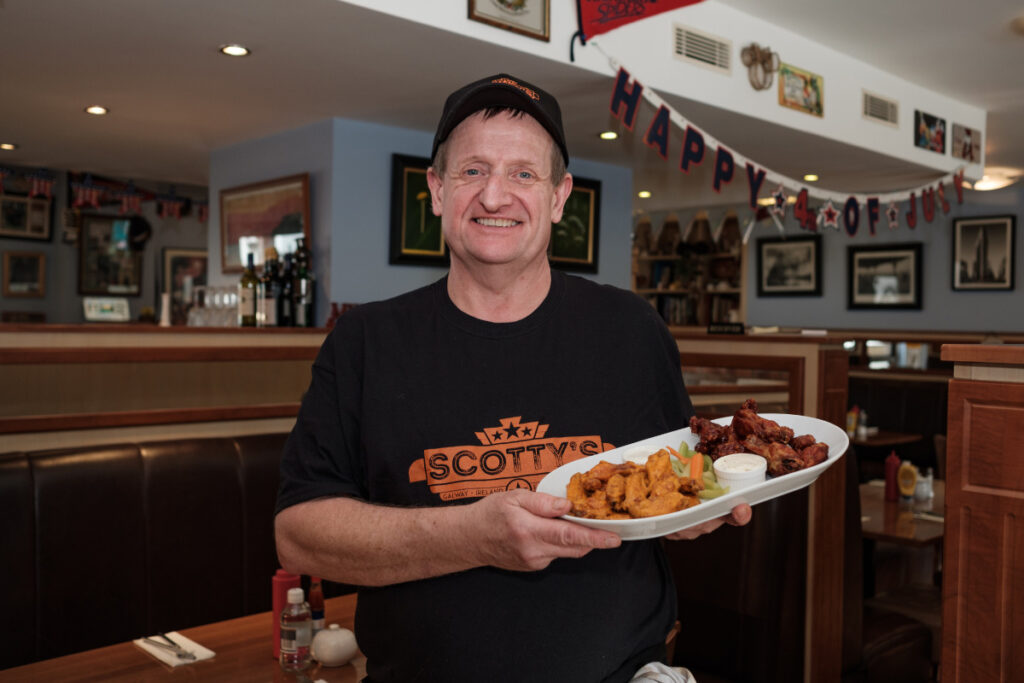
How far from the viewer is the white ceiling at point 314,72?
330 cm

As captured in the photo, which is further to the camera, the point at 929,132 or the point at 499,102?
the point at 929,132

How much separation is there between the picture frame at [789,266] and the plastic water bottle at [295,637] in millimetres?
8903

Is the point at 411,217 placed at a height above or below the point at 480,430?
above

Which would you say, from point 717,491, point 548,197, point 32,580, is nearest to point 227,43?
point 32,580

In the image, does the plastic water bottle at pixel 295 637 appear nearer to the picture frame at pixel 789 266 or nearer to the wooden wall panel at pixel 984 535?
the wooden wall panel at pixel 984 535

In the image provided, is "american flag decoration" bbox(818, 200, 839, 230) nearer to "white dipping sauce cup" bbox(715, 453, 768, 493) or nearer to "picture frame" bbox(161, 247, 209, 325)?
"white dipping sauce cup" bbox(715, 453, 768, 493)

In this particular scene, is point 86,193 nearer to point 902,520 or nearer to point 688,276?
point 688,276

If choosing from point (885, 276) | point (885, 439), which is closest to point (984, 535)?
point (885, 439)

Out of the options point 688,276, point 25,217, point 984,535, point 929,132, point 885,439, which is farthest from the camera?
point 688,276

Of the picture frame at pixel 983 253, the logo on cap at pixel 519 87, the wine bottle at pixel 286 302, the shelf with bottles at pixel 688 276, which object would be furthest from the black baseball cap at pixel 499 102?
the picture frame at pixel 983 253

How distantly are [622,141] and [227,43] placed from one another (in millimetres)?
2644

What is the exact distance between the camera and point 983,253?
8430 millimetres

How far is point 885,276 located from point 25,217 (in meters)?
8.31

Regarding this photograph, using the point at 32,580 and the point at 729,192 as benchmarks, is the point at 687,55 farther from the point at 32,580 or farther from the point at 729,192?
the point at 729,192
